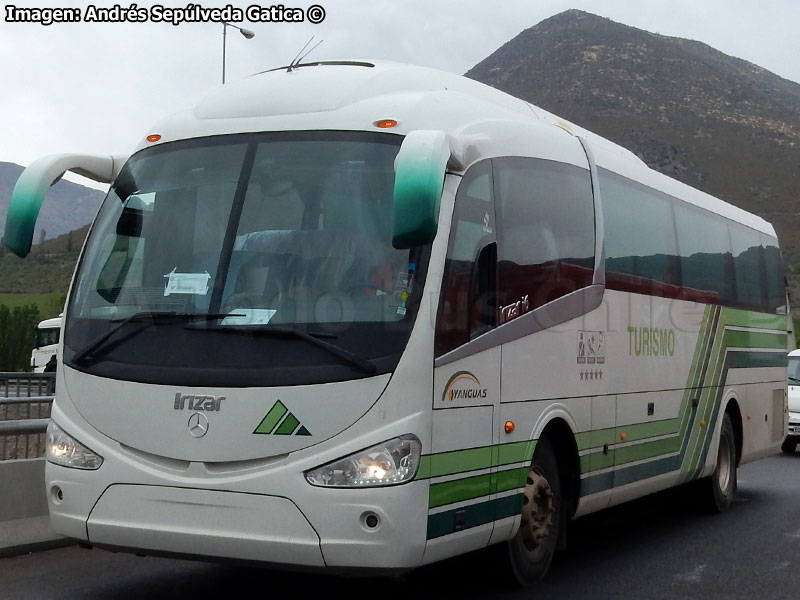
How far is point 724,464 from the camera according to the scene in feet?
42.4

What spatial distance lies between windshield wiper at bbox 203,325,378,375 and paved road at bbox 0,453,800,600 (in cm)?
201

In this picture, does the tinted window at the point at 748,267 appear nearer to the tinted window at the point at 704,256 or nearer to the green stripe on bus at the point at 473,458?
the tinted window at the point at 704,256

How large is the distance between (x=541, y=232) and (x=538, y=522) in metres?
1.91

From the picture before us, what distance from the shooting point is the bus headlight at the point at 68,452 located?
684 cm

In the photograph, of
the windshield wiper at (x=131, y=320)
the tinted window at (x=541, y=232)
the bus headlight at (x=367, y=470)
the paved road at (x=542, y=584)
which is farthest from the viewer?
the paved road at (x=542, y=584)

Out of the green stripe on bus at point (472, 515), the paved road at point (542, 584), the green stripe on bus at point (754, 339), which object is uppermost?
the green stripe on bus at point (754, 339)

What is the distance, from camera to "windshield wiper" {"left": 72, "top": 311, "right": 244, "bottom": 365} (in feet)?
22.1

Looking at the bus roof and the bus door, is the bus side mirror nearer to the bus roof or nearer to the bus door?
the bus roof

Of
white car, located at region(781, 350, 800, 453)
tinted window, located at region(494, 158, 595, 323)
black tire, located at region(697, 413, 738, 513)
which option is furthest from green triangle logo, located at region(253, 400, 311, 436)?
white car, located at region(781, 350, 800, 453)

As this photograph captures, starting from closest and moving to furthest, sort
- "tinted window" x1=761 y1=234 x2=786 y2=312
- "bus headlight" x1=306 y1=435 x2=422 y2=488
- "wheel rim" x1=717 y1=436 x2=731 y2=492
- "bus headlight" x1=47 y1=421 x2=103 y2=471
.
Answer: "bus headlight" x1=306 y1=435 x2=422 y2=488 → "bus headlight" x1=47 y1=421 x2=103 y2=471 → "wheel rim" x1=717 y1=436 x2=731 y2=492 → "tinted window" x1=761 y1=234 x2=786 y2=312

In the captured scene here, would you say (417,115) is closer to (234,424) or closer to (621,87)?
(234,424)

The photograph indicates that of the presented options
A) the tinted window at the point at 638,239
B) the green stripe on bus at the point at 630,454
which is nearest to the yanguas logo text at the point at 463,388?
the green stripe on bus at the point at 630,454

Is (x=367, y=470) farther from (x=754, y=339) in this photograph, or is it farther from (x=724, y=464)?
(x=754, y=339)

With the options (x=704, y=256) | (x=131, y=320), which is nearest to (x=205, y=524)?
(x=131, y=320)
